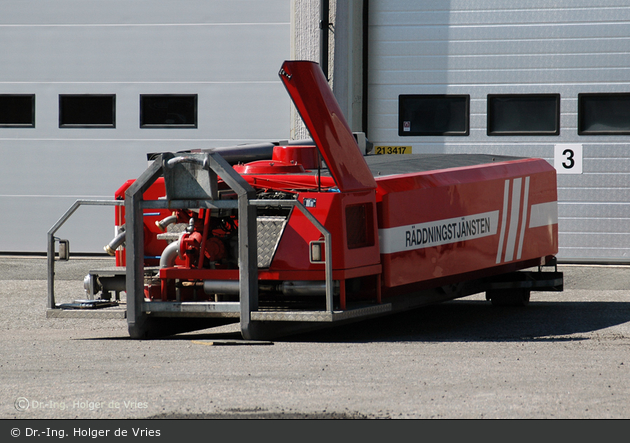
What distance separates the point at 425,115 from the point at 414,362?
10286 mm

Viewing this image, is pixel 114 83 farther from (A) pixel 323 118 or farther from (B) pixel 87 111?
(A) pixel 323 118

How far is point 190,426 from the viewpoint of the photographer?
4.57 meters

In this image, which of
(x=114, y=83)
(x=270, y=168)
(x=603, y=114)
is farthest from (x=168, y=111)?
(x=270, y=168)

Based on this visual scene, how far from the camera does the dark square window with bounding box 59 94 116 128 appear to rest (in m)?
17.2

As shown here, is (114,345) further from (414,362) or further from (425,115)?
(425,115)

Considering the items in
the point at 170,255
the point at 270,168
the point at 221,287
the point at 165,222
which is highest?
the point at 270,168

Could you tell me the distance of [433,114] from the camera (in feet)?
53.7

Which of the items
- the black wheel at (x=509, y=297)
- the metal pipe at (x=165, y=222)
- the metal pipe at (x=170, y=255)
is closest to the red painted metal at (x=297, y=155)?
the metal pipe at (x=165, y=222)

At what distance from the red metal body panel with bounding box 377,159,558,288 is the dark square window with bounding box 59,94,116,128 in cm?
923

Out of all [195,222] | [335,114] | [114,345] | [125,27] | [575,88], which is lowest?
[114,345]

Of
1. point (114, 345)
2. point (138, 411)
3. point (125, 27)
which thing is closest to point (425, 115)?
point (125, 27)

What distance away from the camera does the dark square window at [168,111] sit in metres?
17.1

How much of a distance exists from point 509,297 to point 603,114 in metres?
6.12

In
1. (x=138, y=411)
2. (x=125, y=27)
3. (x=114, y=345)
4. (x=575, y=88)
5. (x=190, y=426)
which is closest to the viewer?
(x=190, y=426)
